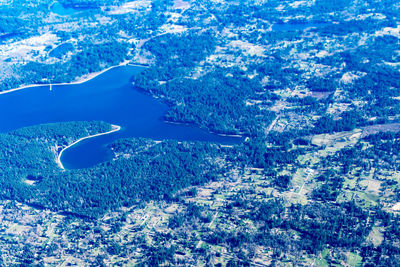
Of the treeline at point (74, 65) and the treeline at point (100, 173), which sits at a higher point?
the treeline at point (74, 65)

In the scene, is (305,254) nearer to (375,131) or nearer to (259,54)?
(375,131)

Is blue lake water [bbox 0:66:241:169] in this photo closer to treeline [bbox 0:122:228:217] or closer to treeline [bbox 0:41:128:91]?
treeline [bbox 0:41:128:91]

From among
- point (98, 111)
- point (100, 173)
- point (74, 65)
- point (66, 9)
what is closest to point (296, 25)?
point (74, 65)

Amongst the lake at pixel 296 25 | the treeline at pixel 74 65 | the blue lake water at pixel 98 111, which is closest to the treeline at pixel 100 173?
the blue lake water at pixel 98 111

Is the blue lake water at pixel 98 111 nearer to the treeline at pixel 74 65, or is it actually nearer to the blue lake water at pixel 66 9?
the treeline at pixel 74 65

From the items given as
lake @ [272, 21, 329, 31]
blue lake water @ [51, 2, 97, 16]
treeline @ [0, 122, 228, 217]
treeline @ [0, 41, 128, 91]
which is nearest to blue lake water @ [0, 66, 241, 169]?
treeline @ [0, 41, 128, 91]

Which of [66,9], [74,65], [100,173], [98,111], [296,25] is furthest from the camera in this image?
[66,9]

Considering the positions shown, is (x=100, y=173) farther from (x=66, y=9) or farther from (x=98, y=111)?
(x=66, y=9)

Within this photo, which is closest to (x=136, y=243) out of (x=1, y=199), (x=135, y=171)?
(x=135, y=171)
